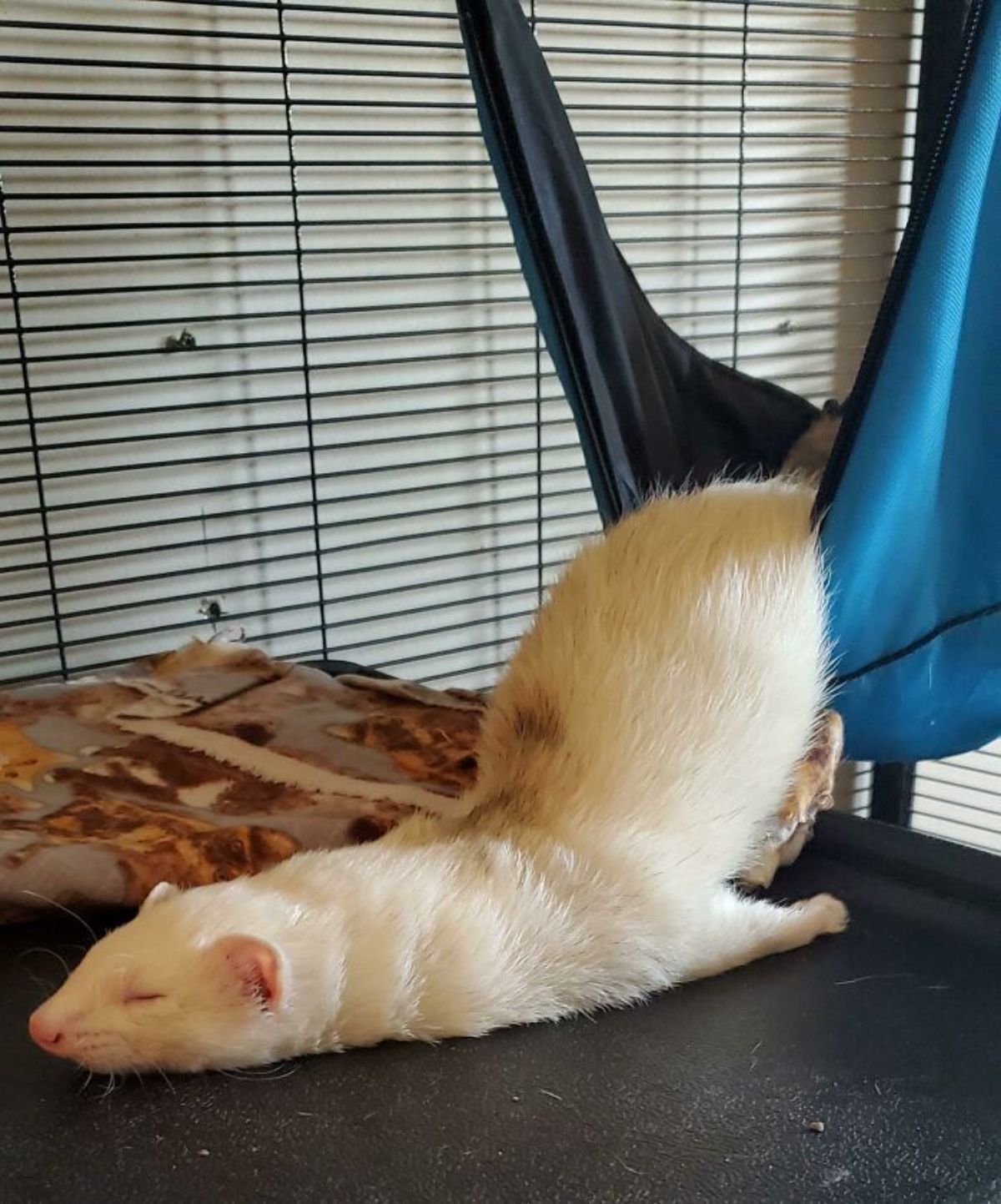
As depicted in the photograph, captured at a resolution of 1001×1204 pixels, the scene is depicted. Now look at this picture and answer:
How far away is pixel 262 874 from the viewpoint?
76 centimetres

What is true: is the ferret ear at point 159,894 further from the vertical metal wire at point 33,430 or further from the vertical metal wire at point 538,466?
the vertical metal wire at point 538,466

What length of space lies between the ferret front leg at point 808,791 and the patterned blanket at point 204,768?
255 millimetres

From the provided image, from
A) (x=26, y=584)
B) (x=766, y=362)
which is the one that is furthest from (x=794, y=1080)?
(x=766, y=362)

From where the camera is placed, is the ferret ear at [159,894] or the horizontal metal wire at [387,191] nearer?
the ferret ear at [159,894]

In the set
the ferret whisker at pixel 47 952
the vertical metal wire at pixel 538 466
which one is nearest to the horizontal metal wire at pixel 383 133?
the vertical metal wire at pixel 538 466

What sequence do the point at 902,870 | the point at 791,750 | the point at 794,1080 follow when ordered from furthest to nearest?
the point at 902,870 < the point at 791,750 < the point at 794,1080

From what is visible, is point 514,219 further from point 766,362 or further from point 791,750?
point 766,362

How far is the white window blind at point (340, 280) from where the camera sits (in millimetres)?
1201

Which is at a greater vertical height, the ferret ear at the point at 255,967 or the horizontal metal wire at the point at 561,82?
the horizontal metal wire at the point at 561,82

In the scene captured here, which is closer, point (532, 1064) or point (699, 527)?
point (532, 1064)

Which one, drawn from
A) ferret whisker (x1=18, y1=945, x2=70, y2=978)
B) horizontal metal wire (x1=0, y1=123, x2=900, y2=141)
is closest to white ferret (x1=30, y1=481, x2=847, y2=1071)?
ferret whisker (x1=18, y1=945, x2=70, y2=978)

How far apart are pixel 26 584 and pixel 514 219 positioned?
67 cm

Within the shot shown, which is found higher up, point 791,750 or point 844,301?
point 844,301

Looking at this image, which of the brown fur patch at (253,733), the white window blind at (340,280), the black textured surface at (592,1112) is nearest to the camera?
the black textured surface at (592,1112)
